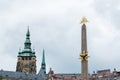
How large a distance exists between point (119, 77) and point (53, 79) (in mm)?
30241

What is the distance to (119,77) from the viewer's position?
111938mm

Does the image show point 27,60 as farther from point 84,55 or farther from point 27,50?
point 84,55

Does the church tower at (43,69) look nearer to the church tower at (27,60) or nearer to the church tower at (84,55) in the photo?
the church tower at (27,60)

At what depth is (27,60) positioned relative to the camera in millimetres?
158625

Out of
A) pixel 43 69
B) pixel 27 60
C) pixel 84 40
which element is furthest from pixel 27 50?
pixel 84 40

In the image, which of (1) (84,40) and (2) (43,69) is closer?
(1) (84,40)

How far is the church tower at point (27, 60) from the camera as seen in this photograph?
158625 mm

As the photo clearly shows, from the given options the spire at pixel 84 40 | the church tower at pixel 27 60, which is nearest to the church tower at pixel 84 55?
the spire at pixel 84 40

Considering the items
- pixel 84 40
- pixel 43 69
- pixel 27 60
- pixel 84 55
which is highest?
pixel 27 60

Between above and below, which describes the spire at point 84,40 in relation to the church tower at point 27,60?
below

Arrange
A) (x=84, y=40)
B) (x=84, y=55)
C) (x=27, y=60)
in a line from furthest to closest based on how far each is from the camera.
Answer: (x=27, y=60), (x=84, y=40), (x=84, y=55)

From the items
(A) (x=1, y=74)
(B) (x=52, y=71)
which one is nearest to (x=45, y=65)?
(B) (x=52, y=71)

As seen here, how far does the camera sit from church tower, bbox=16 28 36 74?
159m

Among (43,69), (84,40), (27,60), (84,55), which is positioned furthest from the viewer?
(43,69)
